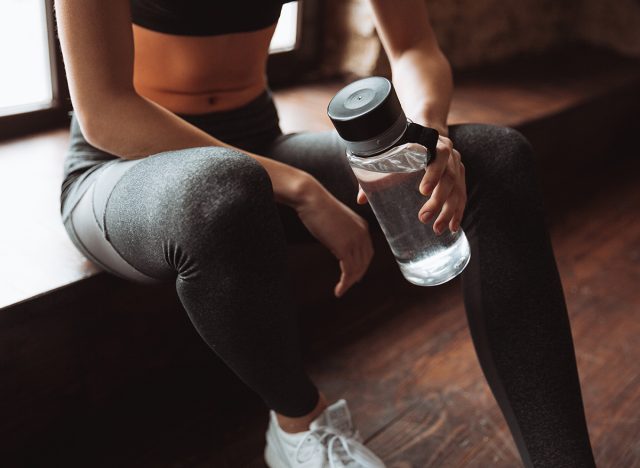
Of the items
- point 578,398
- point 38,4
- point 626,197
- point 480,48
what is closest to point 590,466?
point 578,398

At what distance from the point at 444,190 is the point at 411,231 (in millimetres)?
99

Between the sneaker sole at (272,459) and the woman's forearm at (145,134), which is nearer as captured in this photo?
the woman's forearm at (145,134)

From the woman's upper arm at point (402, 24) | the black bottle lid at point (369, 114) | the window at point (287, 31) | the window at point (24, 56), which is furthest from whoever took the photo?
the window at point (287, 31)

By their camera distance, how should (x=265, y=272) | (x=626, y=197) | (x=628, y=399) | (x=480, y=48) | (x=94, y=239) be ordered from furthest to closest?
(x=480, y=48) < (x=626, y=197) < (x=628, y=399) < (x=94, y=239) < (x=265, y=272)

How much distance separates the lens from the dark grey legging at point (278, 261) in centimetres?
78

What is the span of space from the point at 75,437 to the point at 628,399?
943mm

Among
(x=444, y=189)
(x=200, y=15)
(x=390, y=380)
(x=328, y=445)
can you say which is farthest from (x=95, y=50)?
(x=390, y=380)

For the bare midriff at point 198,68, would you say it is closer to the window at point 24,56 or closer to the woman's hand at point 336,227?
the woman's hand at point 336,227

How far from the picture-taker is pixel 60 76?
1589 mm

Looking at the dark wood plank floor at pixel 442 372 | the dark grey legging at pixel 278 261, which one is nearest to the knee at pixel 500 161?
the dark grey legging at pixel 278 261

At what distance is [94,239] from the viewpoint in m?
0.93

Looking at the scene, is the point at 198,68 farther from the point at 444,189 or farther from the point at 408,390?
the point at 408,390

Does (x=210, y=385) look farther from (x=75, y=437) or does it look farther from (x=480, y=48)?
(x=480, y=48)

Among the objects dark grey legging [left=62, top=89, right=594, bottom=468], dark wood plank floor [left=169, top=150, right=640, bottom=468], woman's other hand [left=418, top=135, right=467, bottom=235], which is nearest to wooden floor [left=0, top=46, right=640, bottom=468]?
dark wood plank floor [left=169, top=150, right=640, bottom=468]
